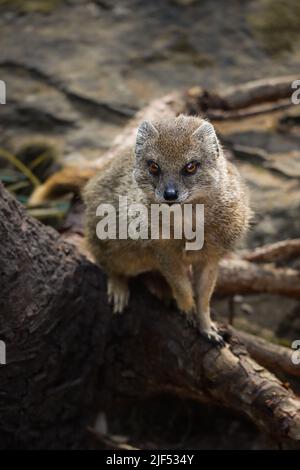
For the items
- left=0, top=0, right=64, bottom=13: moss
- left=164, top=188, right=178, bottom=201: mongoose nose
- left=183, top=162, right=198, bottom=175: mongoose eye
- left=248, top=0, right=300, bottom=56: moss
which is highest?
left=0, top=0, right=64, bottom=13: moss

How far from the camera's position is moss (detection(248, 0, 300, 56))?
6094 mm

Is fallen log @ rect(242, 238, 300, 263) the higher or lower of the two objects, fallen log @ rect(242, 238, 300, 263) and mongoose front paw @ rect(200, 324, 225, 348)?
the higher

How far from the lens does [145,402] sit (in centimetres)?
387

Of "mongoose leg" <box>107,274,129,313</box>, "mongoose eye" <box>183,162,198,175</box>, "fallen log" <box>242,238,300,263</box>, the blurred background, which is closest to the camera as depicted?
"mongoose eye" <box>183,162,198,175</box>

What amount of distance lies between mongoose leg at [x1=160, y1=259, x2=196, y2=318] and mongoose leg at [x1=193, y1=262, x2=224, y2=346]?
4cm

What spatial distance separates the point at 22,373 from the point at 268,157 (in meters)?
2.84

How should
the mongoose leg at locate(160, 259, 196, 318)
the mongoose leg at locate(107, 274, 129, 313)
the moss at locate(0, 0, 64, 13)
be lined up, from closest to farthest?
the mongoose leg at locate(160, 259, 196, 318)
the mongoose leg at locate(107, 274, 129, 313)
the moss at locate(0, 0, 64, 13)

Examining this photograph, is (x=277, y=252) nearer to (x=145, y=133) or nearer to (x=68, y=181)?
(x=68, y=181)

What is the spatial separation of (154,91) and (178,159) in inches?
125

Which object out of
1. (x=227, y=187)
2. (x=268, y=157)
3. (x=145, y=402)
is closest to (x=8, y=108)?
(x=268, y=157)

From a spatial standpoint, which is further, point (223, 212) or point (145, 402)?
point (145, 402)

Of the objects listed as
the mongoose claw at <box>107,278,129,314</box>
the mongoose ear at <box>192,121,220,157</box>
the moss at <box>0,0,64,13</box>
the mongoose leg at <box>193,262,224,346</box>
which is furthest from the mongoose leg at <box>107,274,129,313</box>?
the moss at <box>0,0,64,13</box>

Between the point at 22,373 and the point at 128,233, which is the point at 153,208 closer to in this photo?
the point at 128,233

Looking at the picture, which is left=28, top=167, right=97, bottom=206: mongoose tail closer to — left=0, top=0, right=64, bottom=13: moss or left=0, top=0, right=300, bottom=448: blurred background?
left=0, top=0, right=300, bottom=448: blurred background
